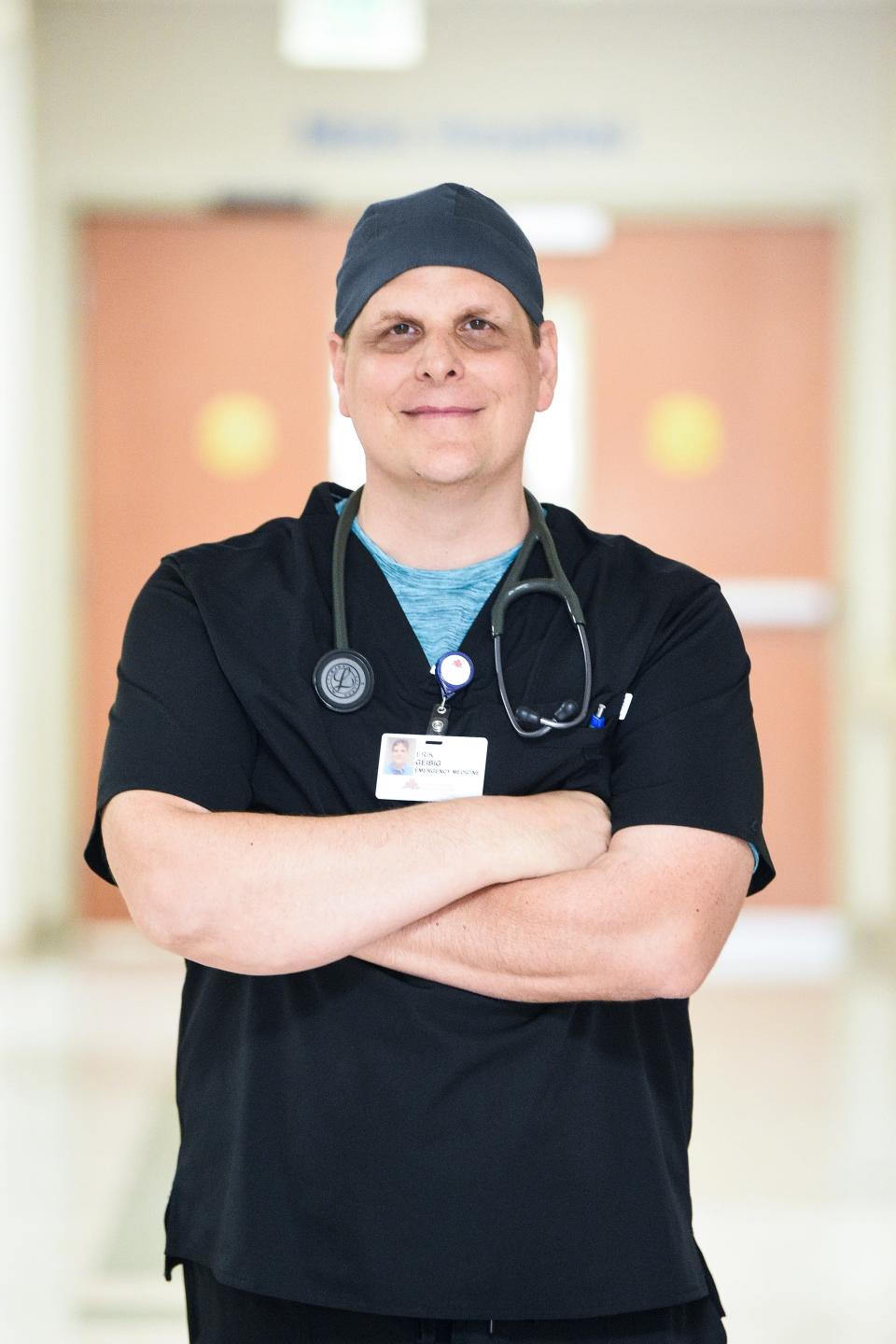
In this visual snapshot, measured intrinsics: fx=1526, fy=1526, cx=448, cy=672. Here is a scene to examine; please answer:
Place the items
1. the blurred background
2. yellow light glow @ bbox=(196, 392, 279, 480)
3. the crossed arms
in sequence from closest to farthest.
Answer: the crossed arms, the blurred background, yellow light glow @ bbox=(196, 392, 279, 480)

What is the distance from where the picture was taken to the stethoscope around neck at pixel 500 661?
1.38 meters

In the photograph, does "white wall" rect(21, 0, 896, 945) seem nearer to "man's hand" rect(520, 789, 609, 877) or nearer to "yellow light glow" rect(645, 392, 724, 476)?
"yellow light glow" rect(645, 392, 724, 476)

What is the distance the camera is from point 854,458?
516 centimetres

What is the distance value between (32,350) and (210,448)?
0.65 metres

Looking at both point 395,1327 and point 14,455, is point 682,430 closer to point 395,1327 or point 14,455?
point 14,455

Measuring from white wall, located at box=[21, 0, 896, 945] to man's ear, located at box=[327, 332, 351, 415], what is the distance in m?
3.69

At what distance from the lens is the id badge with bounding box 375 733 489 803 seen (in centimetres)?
137

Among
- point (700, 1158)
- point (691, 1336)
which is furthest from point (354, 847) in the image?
point (700, 1158)

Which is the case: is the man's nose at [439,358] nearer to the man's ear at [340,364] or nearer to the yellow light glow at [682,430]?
the man's ear at [340,364]

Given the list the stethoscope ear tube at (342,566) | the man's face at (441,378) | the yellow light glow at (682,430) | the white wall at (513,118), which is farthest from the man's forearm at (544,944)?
the yellow light glow at (682,430)

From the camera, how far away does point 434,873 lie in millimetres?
1291

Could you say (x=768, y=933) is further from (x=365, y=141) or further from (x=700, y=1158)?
(x=365, y=141)

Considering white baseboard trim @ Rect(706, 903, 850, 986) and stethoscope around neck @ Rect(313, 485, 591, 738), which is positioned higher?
stethoscope around neck @ Rect(313, 485, 591, 738)

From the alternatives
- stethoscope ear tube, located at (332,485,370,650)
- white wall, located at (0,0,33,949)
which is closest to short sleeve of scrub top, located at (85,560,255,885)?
stethoscope ear tube, located at (332,485,370,650)
